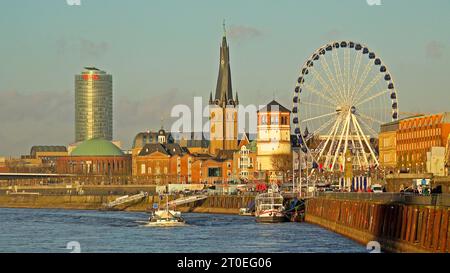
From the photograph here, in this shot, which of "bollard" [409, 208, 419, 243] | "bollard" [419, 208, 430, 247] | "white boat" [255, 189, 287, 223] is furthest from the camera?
"white boat" [255, 189, 287, 223]

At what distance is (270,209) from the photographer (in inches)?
4825

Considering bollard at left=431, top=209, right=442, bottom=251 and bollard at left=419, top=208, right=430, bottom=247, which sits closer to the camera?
bollard at left=431, top=209, right=442, bottom=251

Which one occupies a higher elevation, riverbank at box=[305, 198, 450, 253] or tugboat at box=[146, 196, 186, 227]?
riverbank at box=[305, 198, 450, 253]

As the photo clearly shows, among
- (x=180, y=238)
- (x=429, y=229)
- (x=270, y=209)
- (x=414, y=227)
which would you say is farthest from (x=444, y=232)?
(x=270, y=209)

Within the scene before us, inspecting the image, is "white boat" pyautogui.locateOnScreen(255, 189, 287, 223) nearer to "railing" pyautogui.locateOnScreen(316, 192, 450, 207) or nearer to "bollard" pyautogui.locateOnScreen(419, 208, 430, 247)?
"railing" pyautogui.locateOnScreen(316, 192, 450, 207)

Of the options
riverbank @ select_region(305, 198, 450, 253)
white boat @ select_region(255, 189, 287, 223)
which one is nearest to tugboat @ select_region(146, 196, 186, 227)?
white boat @ select_region(255, 189, 287, 223)

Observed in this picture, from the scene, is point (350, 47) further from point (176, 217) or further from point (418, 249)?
point (418, 249)

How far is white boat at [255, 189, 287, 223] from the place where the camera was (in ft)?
395

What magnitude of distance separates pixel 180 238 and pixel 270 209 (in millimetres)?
30326

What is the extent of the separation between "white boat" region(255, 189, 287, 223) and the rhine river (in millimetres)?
2366

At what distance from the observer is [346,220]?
9062cm
